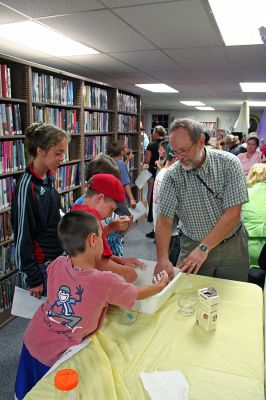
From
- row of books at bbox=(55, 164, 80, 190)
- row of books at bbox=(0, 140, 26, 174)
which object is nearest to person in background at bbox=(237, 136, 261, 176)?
row of books at bbox=(55, 164, 80, 190)

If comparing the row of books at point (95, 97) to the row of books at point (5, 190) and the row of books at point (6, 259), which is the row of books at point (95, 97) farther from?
the row of books at point (6, 259)

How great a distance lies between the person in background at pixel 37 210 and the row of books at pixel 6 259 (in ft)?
3.08

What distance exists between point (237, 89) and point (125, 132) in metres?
2.61

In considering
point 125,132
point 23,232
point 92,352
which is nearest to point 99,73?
point 125,132

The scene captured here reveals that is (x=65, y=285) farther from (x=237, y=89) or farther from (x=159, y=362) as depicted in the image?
(x=237, y=89)

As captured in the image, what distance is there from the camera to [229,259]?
5.88 ft

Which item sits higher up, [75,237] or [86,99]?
[86,99]

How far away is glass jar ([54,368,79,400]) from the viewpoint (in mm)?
799

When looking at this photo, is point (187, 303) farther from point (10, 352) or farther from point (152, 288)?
point (10, 352)

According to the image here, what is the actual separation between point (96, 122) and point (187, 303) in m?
3.12

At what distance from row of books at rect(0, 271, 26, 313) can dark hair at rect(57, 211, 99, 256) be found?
1.59m

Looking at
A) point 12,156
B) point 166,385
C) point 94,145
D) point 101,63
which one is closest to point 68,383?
point 166,385

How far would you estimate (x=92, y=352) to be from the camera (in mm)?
1046

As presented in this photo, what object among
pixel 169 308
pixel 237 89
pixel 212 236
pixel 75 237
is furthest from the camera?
pixel 237 89
